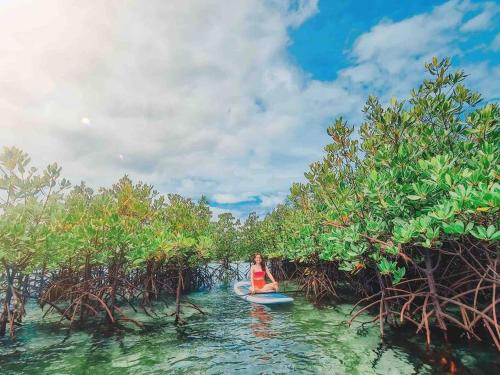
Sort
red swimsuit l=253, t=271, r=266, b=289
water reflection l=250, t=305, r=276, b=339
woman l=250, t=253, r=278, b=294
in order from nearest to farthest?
water reflection l=250, t=305, r=276, b=339 → woman l=250, t=253, r=278, b=294 → red swimsuit l=253, t=271, r=266, b=289

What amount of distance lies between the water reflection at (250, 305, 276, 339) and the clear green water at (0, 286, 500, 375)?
30 mm

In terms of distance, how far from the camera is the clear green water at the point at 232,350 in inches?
230

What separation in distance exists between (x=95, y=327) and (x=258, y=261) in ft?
20.3

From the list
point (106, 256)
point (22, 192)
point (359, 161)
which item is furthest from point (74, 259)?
point (359, 161)

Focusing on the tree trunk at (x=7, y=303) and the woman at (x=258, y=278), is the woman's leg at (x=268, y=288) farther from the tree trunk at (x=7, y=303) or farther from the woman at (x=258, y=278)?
the tree trunk at (x=7, y=303)

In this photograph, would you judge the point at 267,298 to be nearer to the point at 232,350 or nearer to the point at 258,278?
the point at 258,278

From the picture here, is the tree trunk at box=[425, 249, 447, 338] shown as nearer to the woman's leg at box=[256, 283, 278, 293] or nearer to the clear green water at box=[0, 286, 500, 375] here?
the clear green water at box=[0, 286, 500, 375]

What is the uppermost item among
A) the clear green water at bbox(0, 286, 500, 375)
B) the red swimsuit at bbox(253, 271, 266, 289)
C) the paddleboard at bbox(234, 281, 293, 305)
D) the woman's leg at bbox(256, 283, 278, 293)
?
the red swimsuit at bbox(253, 271, 266, 289)

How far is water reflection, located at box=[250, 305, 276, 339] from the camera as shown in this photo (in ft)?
27.1

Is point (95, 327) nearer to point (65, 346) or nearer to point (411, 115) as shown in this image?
point (65, 346)

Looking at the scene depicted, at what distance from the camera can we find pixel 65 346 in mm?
7227

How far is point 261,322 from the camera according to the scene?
31.5 feet

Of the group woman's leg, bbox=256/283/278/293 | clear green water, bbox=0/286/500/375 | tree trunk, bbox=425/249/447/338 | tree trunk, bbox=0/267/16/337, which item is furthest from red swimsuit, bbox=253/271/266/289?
tree trunk, bbox=0/267/16/337

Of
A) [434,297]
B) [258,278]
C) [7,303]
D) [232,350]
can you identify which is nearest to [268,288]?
[258,278]
